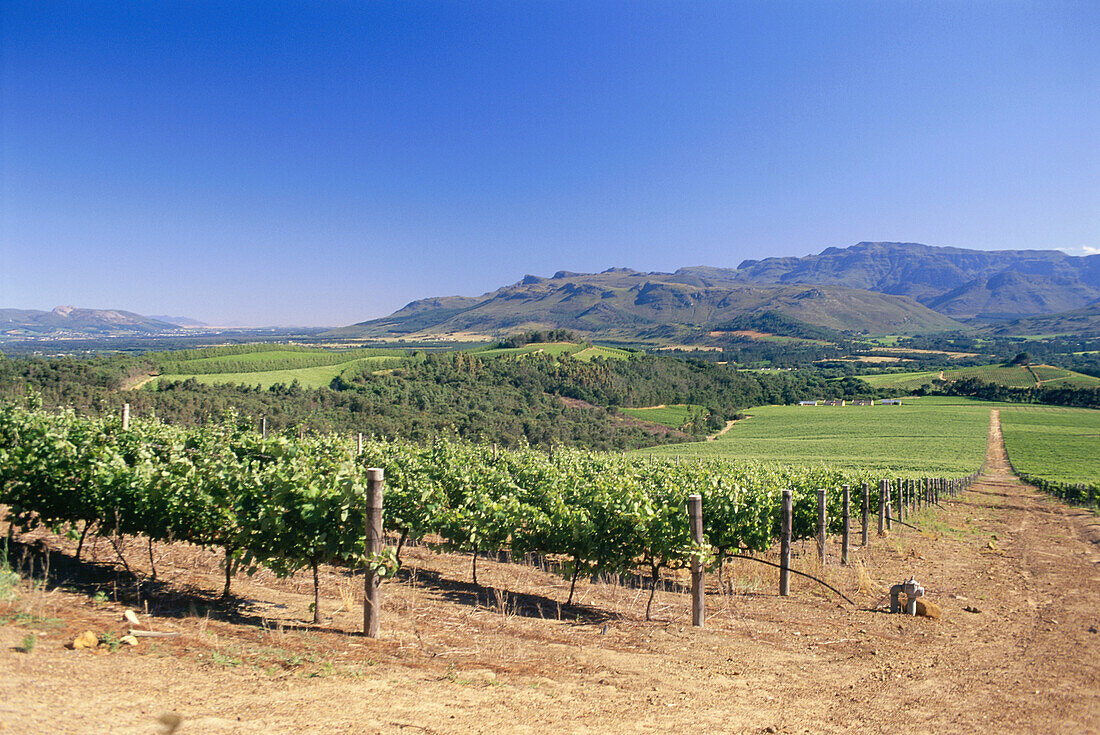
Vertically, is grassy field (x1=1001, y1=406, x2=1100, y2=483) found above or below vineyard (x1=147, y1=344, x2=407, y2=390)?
below

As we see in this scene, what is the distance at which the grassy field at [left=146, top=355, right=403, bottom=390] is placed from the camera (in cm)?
6719

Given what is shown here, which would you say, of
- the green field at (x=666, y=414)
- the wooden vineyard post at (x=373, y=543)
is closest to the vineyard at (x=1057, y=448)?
the wooden vineyard post at (x=373, y=543)

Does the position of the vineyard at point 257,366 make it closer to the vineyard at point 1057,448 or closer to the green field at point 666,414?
the green field at point 666,414

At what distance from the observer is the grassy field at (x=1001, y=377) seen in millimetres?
107875

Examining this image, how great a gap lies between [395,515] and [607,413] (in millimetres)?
81676

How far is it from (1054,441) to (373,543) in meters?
74.7

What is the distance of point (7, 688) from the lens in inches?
164

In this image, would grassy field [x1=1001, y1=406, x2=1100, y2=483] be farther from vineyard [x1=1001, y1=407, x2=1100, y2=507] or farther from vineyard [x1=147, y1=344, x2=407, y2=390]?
vineyard [x1=147, y1=344, x2=407, y2=390]

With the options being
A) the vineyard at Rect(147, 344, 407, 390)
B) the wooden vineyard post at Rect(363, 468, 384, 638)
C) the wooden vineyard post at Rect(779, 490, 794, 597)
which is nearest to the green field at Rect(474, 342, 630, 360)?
the vineyard at Rect(147, 344, 407, 390)

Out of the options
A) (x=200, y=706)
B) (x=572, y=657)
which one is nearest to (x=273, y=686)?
(x=200, y=706)

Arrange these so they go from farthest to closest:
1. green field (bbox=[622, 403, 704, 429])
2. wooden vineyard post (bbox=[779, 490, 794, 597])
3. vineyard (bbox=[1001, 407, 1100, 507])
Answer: green field (bbox=[622, 403, 704, 429])
vineyard (bbox=[1001, 407, 1100, 507])
wooden vineyard post (bbox=[779, 490, 794, 597])

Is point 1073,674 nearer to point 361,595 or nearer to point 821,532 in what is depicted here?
point 821,532

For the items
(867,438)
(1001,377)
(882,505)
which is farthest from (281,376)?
(1001,377)

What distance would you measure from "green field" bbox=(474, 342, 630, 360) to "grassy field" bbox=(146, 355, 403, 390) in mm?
28124
